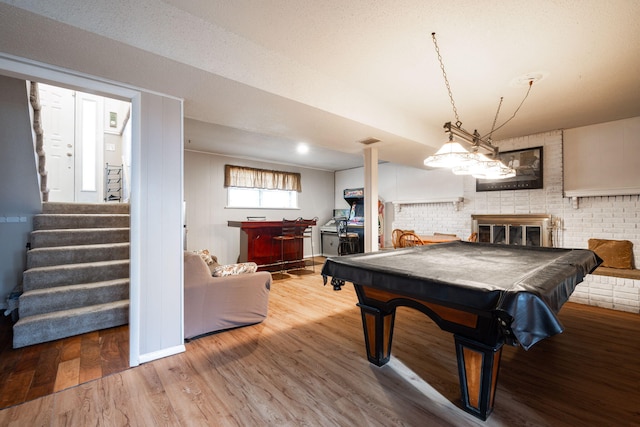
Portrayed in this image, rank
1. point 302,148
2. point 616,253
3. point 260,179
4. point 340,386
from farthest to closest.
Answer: point 260,179 → point 302,148 → point 616,253 → point 340,386

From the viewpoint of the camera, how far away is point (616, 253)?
3.83 meters

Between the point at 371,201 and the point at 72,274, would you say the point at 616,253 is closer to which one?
the point at 371,201

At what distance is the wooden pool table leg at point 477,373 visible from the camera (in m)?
1.55

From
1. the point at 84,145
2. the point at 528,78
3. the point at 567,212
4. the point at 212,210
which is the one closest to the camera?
the point at 528,78

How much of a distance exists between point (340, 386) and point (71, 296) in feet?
9.42

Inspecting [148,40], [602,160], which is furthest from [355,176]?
[148,40]

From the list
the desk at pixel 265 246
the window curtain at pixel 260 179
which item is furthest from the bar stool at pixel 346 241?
the window curtain at pixel 260 179

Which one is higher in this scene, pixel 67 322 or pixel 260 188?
pixel 260 188

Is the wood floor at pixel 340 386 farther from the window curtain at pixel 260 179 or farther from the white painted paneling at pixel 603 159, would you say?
the window curtain at pixel 260 179

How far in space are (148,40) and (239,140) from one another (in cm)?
335

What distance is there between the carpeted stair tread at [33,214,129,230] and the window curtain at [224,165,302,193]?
8.46 feet

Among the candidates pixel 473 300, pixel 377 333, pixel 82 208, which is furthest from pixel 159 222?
pixel 82 208

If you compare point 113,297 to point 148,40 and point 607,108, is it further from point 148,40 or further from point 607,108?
point 607,108

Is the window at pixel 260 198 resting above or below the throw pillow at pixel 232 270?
above
